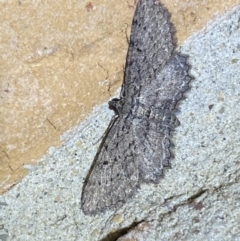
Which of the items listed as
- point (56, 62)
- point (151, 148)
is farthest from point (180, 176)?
point (56, 62)

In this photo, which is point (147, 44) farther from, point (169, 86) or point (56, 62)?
point (56, 62)

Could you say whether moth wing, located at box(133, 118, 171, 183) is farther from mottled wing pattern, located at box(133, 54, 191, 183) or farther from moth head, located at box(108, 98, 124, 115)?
moth head, located at box(108, 98, 124, 115)

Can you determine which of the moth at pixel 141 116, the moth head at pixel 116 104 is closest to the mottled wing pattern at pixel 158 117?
the moth at pixel 141 116

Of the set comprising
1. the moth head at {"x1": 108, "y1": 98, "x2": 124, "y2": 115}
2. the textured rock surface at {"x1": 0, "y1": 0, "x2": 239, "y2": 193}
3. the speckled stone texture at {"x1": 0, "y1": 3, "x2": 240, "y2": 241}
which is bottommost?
the speckled stone texture at {"x1": 0, "y1": 3, "x2": 240, "y2": 241}

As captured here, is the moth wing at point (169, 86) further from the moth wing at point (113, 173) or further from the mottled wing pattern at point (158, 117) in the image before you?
the moth wing at point (113, 173)

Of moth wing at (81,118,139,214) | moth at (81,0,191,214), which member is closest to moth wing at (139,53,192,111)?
moth at (81,0,191,214)

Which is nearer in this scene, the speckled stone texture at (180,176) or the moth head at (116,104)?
the speckled stone texture at (180,176)
